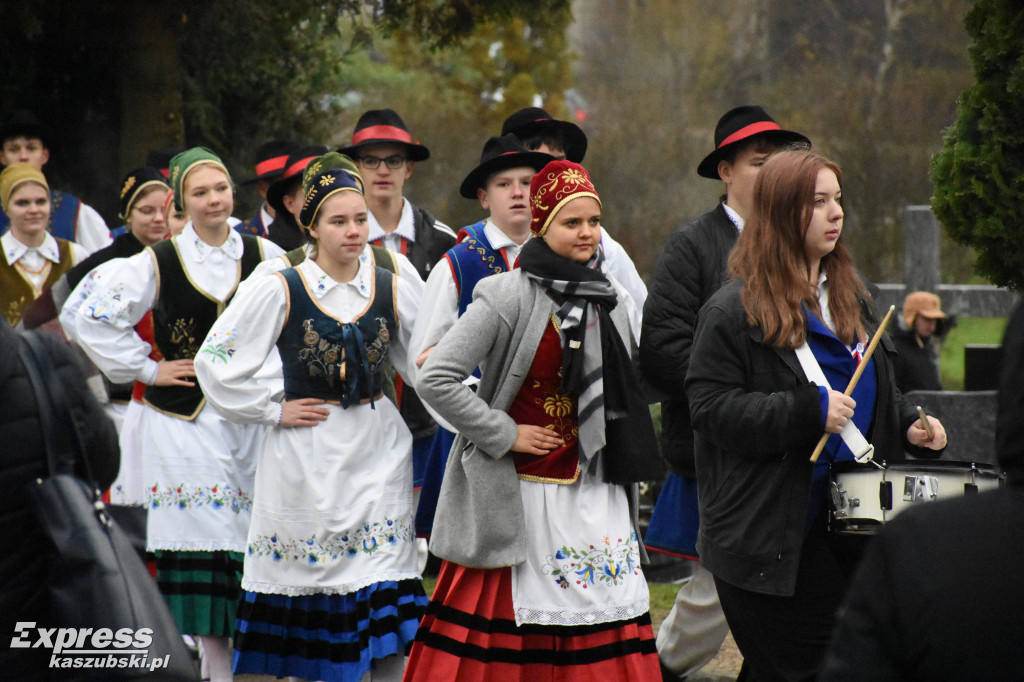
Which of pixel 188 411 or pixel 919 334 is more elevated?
pixel 919 334

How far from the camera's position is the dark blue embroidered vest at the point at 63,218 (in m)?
8.59

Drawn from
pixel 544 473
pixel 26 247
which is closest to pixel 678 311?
pixel 544 473

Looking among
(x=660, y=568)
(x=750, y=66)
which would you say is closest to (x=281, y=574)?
(x=660, y=568)

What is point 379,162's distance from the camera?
6832 millimetres

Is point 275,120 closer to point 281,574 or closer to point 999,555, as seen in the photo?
point 281,574

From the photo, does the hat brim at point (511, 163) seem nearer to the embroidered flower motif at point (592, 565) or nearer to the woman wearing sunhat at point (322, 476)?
the woman wearing sunhat at point (322, 476)

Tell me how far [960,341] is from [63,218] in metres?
13.2

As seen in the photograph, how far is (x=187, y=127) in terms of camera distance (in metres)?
10.5

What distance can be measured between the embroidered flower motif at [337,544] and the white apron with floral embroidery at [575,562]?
838 mm

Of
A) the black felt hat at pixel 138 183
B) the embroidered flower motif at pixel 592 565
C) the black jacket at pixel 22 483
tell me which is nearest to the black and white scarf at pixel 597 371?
the embroidered flower motif at pixel 592 565

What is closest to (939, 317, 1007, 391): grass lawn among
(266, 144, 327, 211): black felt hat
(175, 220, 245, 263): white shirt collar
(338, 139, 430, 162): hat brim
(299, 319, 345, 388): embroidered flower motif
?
(338, 139, 430, 162): hat brim

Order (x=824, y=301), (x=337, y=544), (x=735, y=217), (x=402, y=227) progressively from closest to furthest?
(x=824, y=301), (x=337, y=544), (x=735, y=217), (x=402, y=227)

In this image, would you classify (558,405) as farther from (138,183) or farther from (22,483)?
(138,183)

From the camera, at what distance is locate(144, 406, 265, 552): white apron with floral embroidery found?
5457 mm
